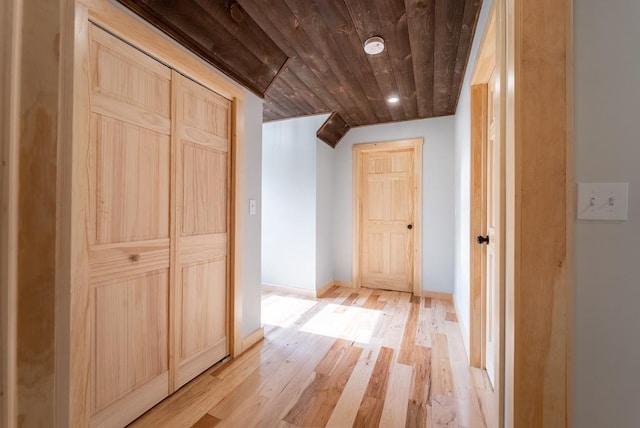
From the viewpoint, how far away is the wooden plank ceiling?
1.62 m

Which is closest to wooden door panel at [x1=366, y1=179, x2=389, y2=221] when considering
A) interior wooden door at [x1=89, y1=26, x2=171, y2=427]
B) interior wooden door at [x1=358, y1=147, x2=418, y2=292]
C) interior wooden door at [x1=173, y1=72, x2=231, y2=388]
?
interior wooden door at [x1=358, y1=147, x2=418, y2=292]

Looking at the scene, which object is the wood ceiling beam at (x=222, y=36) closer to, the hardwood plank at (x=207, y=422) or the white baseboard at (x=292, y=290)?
the hardwood plank at (x=207, y=422)

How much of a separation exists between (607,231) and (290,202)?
312 centimetres

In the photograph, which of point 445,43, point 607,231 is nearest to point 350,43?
point 445,43

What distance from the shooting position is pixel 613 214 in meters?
0.79

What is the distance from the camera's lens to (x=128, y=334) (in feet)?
4.58

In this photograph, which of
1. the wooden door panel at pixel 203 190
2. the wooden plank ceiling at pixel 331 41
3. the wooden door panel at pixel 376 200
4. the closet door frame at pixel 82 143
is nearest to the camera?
the closet door frame at pixel 82 143

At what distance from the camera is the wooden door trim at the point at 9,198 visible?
0.39 metres

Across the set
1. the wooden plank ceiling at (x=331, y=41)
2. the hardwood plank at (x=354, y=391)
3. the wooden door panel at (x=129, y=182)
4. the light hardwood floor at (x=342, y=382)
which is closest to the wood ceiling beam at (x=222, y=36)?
the wooden plank ceiling at (x=331, y=41)

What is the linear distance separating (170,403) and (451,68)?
3.12 metres

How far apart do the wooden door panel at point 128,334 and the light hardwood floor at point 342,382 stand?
24 cm

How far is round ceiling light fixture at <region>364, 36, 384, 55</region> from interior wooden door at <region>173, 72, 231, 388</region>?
1.11 metres

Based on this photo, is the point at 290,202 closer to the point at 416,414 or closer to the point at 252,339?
the point at 252,339

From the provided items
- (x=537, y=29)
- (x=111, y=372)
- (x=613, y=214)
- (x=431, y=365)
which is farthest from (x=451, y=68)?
(x=111, y=372)
